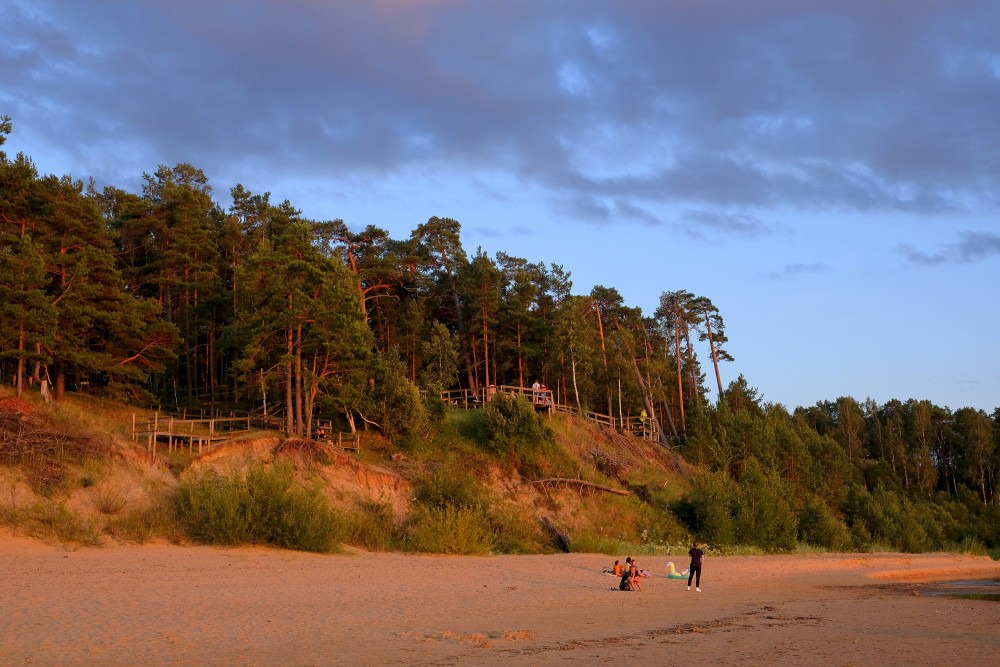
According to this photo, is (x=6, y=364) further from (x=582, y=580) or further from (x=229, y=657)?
(x=229, y=657)

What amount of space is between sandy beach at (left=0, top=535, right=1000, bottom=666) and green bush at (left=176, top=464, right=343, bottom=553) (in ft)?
3.03

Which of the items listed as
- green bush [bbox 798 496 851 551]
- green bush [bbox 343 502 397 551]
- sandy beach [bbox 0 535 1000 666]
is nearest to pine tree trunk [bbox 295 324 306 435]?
green bush [bbox 343 502 397 551]

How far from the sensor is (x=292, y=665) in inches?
424

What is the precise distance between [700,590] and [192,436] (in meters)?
22.0

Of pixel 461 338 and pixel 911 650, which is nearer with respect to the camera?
pixel 911 650

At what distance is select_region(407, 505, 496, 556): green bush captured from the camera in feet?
97.3

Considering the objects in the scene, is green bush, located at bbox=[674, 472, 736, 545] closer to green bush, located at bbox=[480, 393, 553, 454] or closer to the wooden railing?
green bush, located at bbox=[480, 393, 553, 454]

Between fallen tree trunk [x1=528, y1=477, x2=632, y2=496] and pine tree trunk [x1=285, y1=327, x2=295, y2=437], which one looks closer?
pine tree trunk [x1=285, y1=327, x2=295, y2=437]

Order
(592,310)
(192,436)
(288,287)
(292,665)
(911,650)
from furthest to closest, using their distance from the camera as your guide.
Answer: (592,310)
(288,287)
(192,436)
(911,650)
(292,665)

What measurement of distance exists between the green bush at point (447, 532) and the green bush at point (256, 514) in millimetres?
3676

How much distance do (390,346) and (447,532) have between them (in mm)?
25370

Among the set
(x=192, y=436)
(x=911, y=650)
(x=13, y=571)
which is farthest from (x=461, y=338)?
(x=911, y=650)

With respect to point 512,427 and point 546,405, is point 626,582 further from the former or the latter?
point 546,405

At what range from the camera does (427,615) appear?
15.9 m
